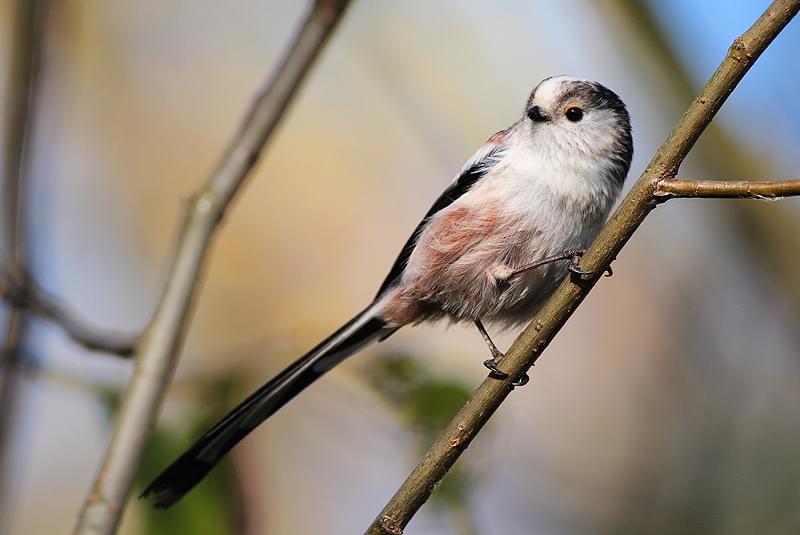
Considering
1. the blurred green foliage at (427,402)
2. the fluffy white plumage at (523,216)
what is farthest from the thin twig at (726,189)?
the fluffy white plumage at (523,216)

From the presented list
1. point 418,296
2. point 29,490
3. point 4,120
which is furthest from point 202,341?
point 4,120

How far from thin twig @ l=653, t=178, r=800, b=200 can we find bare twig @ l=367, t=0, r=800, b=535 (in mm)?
22

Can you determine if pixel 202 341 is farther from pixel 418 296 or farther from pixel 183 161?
pixel 418 296

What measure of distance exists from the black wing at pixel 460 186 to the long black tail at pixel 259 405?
186mm

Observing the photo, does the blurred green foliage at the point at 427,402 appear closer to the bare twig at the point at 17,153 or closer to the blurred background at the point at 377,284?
the blurred background at the point at 377,284

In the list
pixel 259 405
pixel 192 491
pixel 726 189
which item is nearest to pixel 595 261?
pixel 726 189

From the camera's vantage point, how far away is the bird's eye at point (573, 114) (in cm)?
293

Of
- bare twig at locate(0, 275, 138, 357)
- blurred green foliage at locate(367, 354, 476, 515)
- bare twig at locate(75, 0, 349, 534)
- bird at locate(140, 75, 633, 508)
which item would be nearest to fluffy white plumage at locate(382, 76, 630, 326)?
bird at locate(140, 75, 633, 508)

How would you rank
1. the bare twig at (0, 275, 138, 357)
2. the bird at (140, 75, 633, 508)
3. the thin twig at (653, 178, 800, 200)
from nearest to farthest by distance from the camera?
the thin twig at (653, 178, 800, 200) < the bare twig at (0, 275, 138, 357) < the bird at (140, 75, 633, 508)

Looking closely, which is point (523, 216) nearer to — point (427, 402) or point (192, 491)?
point (427, 402)

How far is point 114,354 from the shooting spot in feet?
7.18

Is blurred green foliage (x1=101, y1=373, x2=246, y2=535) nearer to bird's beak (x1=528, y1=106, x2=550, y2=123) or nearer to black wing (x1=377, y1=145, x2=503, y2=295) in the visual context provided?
black wing (x1=377, y1=145, x2=503, y2=295)

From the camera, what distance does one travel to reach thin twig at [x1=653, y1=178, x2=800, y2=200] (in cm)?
163

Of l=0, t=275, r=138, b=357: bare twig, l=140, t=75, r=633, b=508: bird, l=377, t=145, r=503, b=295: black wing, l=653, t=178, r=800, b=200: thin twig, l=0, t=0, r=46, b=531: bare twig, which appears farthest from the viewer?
l=377, t=145, r=503, b=295: black wing
